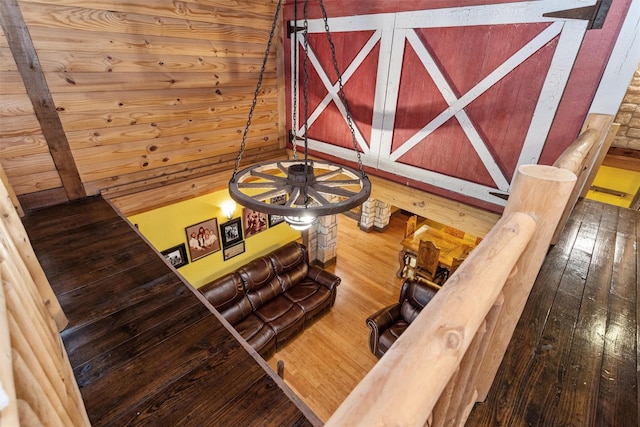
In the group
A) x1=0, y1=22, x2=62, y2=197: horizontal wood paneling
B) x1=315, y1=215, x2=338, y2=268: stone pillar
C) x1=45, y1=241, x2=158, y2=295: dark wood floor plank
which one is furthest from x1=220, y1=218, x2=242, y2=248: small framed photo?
x1=45, y1=241, x2=158, y2=295: dark wood floor plank

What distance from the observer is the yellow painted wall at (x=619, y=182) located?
511 centimetres

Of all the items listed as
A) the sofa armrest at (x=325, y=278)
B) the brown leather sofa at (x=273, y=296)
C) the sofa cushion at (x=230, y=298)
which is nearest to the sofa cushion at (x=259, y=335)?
the brown leather sofa at (x=273, y=296)

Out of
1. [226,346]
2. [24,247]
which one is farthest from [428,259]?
[24,247]

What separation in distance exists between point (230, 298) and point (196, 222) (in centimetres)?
132

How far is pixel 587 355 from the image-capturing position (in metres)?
1.46

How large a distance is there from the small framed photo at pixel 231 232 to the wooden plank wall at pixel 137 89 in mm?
1270

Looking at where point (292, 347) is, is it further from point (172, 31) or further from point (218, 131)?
point (172, 31)

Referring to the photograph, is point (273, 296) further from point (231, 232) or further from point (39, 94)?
point (39, 94)

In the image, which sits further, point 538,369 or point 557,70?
point 557,70

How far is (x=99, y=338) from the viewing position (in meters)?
1.63

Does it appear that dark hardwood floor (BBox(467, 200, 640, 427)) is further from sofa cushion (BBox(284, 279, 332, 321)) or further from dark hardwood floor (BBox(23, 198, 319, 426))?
sofa cushion (BBox(284, 279, 332, 321))

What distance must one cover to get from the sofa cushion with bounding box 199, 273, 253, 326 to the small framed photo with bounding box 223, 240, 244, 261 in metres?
0.80

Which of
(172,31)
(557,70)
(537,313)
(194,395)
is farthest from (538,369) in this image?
(172,31)

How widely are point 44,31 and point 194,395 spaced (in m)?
3.09
